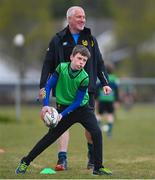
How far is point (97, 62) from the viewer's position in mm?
10078

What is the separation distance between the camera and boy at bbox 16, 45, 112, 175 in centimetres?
934

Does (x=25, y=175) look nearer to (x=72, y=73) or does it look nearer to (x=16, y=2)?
(x=72, y=73)

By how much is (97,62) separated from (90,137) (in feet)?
3.47

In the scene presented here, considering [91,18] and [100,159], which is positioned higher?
[91,18]

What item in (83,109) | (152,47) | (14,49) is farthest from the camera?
(152,47)

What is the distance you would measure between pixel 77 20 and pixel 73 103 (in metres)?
1.18

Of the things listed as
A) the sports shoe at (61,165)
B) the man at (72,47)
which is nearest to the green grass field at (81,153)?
the sports shoe at (61,165)

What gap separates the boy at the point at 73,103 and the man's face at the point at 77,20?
554mm

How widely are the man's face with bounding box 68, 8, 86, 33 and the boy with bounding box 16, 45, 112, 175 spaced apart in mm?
554

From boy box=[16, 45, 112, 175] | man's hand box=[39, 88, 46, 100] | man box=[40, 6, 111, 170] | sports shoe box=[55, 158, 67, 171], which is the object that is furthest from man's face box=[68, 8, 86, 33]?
sports shoe box=[55, 158, 67, 171]

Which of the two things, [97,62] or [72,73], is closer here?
[72,73]

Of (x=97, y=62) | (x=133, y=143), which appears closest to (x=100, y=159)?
(x=97, y=62)

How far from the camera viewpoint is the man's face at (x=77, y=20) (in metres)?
9.77

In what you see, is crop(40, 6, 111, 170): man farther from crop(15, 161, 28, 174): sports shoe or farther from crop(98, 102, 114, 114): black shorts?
crop(98, 102, 114, 114): black shorts
